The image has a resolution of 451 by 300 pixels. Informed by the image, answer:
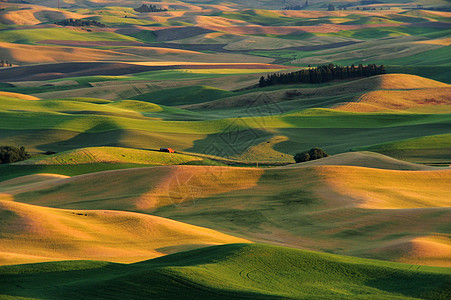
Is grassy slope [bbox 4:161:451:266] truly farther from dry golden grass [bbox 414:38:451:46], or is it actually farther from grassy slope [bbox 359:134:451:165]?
dry golden grass [bbox 414:38:451:46]

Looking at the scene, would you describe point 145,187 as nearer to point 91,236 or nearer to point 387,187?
point 91,236

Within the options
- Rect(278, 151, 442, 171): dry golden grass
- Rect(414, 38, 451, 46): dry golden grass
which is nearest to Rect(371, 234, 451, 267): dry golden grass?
Rect(278, 151, 442, 171): dry golden grass

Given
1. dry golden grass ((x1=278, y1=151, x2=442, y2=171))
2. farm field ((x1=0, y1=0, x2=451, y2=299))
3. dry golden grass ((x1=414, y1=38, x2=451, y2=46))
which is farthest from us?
dry golden grass ((x1=414, y1=38, x2=451, y2=46))

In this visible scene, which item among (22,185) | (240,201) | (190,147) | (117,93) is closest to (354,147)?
(190,147)

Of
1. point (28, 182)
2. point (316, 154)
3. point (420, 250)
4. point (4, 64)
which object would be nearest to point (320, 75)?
point (316, 154)

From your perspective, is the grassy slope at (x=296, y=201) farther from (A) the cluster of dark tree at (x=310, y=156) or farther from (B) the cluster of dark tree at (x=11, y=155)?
(B) the cluster of dark tree at (x=11, y=155)

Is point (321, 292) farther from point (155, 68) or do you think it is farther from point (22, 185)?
point (155, 68)
